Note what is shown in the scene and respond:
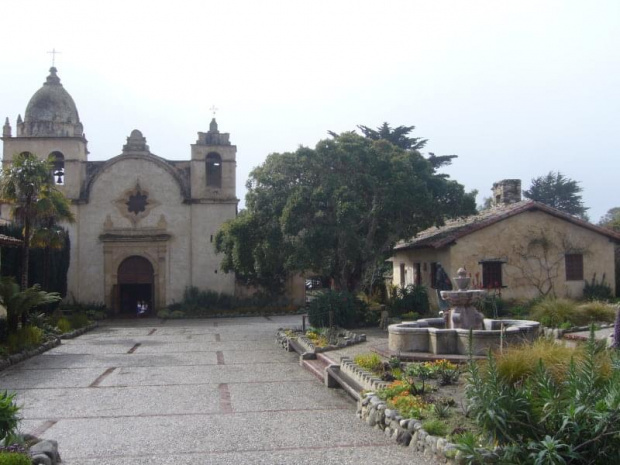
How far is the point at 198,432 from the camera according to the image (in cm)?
963

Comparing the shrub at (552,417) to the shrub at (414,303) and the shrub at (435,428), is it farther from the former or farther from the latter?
the shrub at (414,303)

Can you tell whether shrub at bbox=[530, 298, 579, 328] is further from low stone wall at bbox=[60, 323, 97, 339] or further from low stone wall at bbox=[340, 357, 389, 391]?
low stone wall at bbox=[60, 323, 97, 339]

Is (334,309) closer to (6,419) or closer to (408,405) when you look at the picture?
(408,405)

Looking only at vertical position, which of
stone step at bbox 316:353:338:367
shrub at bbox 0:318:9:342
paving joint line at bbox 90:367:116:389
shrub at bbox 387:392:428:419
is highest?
shrub at bbox 0:318:9:342

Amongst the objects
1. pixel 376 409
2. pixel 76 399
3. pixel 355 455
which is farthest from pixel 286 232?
pixel 355 455

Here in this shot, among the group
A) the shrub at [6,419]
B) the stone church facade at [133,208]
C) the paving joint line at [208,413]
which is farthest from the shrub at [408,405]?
the stone church facade at [133,208]

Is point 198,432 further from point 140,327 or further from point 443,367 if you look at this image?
point 140,327

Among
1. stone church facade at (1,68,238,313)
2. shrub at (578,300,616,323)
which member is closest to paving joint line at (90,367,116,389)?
shrub at (578,300,616,323)

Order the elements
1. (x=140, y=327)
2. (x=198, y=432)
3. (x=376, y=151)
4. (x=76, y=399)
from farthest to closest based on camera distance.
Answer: (x=140, y=327) → (x=376, y=151) → (x=76, y=399) → (x=198, y=432)

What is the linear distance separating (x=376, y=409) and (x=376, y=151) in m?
15.6

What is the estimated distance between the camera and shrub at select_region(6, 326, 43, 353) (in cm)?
1816

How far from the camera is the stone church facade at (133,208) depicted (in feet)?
115

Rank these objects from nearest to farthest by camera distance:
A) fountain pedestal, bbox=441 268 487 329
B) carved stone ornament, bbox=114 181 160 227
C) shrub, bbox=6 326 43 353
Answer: fountain pedestal, bbox=441 268 487 329
shrub, bbox=6 326 43 353
carved stone ornament, bbox=114 181 160 227

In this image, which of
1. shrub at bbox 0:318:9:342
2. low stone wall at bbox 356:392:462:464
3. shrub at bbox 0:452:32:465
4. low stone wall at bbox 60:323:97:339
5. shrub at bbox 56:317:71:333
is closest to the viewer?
shrub at bbox 0:452:32:465
